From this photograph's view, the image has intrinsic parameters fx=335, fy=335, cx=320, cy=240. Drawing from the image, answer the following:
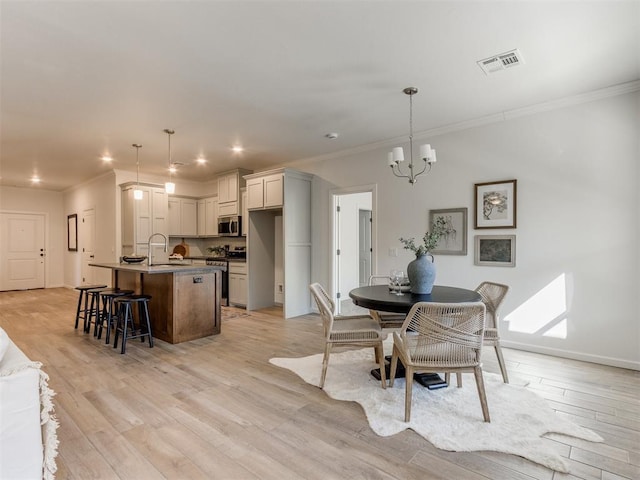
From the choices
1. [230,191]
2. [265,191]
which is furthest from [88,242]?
[265,191]

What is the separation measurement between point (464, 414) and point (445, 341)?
595 millimetres

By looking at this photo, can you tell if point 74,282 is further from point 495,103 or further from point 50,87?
point 495,103

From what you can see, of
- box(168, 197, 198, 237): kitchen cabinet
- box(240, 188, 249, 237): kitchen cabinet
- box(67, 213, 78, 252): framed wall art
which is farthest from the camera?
box(67, 213, 78, 252): framed wall art

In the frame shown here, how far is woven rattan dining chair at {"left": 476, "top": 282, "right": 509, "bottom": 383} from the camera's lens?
9.32 feet

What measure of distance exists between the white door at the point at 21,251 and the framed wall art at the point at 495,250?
10.8 metres

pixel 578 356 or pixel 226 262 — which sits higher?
pixel 226 262

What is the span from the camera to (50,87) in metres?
3.20

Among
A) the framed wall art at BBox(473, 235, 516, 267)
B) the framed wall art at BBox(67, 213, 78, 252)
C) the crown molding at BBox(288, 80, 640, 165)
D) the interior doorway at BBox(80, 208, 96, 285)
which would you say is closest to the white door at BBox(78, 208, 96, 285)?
the interior doorway at BBox(80, 208, 96, 285)

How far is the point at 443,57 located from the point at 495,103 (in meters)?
1.28

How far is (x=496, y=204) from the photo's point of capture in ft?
13.0

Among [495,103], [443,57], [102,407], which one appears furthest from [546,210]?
[102,407]

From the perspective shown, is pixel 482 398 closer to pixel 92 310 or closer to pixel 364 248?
pixel 92 310

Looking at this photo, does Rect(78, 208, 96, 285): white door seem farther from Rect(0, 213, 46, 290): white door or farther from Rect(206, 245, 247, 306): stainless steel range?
Rect(206, 245, 247, 306): stainless steel range

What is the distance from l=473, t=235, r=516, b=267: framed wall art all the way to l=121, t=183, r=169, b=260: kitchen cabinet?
17.8ft
